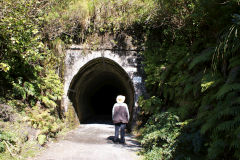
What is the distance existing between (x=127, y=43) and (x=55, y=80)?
3.77 meters

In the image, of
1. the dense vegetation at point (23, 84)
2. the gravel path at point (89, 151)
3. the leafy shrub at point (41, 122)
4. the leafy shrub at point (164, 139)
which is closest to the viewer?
the leafy shrub at point (164, 139)

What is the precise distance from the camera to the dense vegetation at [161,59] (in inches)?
180

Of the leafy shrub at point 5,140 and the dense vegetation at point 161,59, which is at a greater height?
the dense vegetation at point 161,59

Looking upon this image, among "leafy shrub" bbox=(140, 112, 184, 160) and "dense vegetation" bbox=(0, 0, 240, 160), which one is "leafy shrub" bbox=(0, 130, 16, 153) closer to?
"dense vegetation" bbox=(0, 0, 240, 160)

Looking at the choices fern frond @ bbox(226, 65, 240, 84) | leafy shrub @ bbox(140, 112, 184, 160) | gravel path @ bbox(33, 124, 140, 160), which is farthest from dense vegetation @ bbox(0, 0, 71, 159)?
fern frond @ bbox(226, 65, 240, 84)

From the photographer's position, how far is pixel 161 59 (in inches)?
375

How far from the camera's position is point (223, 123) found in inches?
154

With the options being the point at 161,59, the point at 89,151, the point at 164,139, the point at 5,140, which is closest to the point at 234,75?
the point at 164,139

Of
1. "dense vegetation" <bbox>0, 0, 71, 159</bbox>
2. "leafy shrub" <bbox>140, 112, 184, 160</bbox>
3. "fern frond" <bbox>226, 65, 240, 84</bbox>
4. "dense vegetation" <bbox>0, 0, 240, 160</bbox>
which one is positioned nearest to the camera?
"dense vegetation" <bbox>0, 0, 240, 160</bbox>

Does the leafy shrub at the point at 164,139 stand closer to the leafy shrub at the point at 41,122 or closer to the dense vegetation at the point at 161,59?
the dense vegetation at the point at 161,59

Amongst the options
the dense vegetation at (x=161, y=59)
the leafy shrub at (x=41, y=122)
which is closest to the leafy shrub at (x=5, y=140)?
the leafy shrub at (x=41, y=122)

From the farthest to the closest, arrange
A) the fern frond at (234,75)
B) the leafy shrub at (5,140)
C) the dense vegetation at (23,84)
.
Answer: the dense vegetation at (23,84), the leafy shrub at (5,140), the fern frond at (234,75)

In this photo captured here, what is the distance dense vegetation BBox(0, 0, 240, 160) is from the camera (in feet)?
15.0

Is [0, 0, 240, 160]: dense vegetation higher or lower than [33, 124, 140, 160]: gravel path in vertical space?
higher
